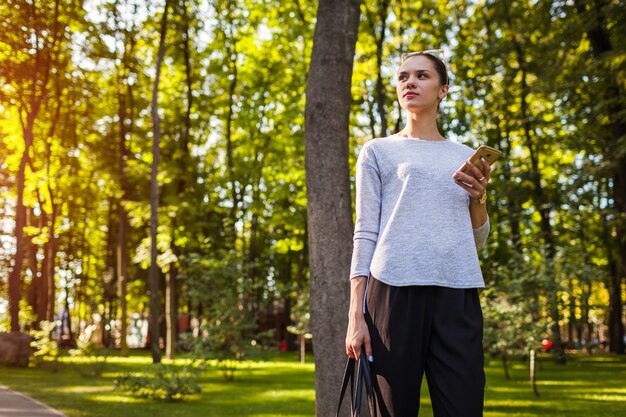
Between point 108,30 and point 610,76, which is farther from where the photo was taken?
point 108,30

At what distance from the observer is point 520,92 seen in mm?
22453

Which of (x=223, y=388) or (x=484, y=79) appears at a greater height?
(x=484, y=79)

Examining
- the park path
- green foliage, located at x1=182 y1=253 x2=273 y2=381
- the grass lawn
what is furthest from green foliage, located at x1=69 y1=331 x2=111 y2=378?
the park path

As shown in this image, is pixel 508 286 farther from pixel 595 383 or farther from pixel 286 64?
pixel 286 64

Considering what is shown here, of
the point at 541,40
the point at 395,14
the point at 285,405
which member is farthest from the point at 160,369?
the point at 395,14

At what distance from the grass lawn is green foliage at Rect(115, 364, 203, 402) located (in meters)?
0.23

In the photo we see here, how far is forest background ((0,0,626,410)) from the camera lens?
1620cm

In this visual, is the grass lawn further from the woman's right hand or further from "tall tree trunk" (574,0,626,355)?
the woman's right hand

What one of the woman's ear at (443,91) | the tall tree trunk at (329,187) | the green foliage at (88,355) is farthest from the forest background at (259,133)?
the woman's ear at (443,91)

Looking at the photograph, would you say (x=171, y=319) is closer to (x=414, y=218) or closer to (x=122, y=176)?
(x=122, y=176)

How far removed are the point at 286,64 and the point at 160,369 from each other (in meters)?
18.2

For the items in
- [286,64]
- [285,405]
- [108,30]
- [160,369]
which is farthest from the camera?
[286,64]

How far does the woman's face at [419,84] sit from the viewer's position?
10.4 feet

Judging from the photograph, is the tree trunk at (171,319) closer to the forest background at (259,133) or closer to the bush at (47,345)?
the forest background at (259,133)
